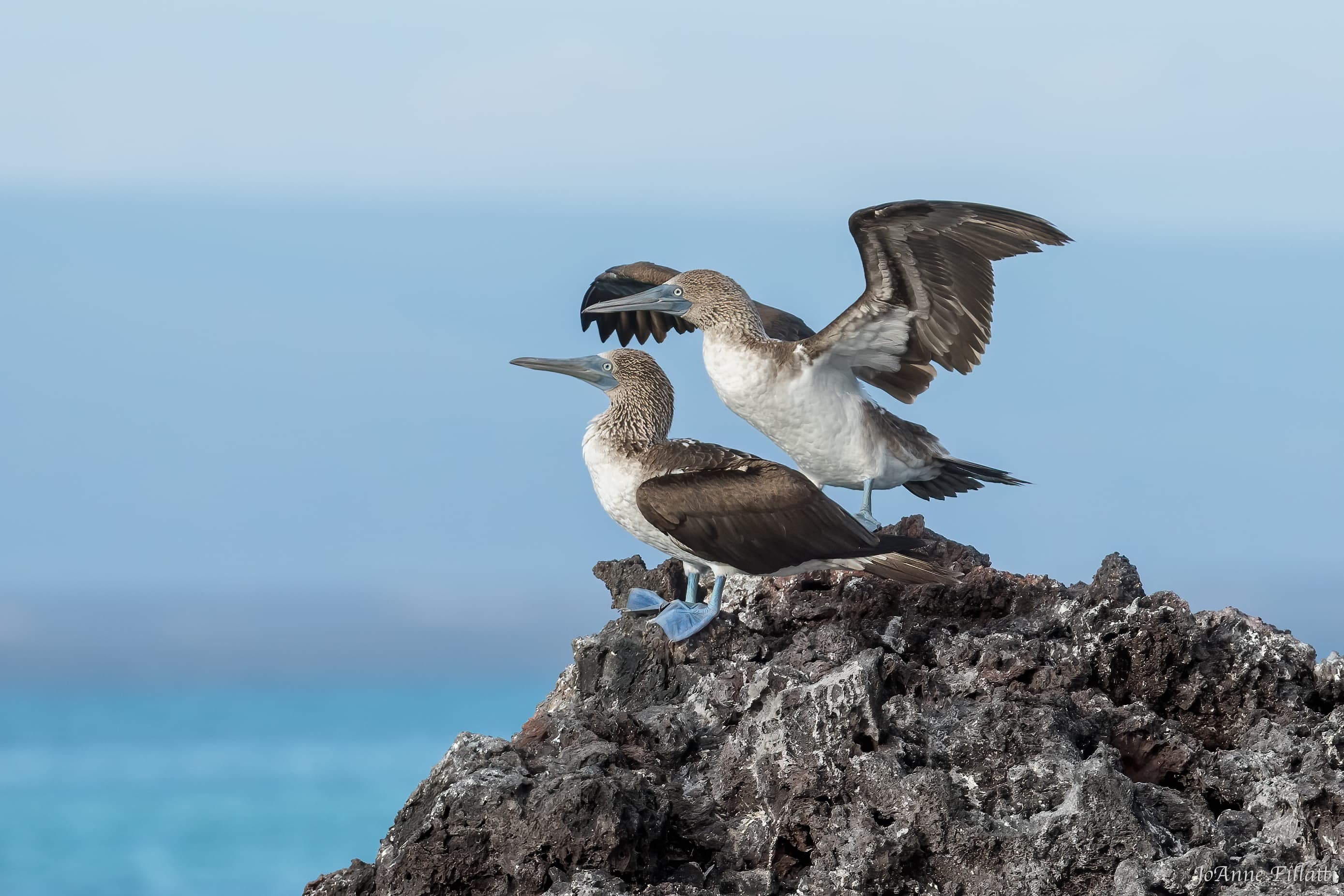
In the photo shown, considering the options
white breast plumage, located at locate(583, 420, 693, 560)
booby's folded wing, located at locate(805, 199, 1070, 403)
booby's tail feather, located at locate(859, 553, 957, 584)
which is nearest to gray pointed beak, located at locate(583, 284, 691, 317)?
booby's folded wing, located at locate(805, 199, 1070, 403)

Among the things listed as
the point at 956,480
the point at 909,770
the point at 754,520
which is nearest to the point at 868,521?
the point at 956,480

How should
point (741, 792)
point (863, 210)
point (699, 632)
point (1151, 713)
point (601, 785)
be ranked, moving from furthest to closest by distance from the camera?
1. point (863, 210)
2. point (699, 632)
3. point (1151, 713)
4. point (741, 792)
5. point (601, 785)

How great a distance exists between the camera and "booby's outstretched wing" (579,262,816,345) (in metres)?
12.9

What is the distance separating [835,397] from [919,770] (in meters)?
4.25

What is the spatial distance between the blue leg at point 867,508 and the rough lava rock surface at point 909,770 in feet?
5.86

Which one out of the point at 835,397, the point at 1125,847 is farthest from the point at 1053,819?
the point at 835,397

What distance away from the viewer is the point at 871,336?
11.1 metres

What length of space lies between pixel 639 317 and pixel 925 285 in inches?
121

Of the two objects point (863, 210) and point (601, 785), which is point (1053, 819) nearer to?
point (601, 785)

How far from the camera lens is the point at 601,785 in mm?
7020

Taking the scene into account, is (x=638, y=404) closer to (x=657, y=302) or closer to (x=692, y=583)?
(x=692, y=583)

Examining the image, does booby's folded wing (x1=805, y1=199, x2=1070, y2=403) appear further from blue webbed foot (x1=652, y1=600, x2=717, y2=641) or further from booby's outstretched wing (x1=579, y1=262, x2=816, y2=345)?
blue webbed foot (x1=652, y1=600, x2=717, y2=641)
